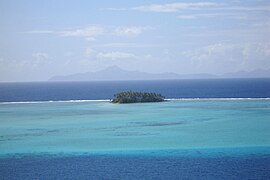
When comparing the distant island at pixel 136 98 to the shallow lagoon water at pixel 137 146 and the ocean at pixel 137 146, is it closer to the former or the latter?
the shallow lagoon water at pixel 137 146

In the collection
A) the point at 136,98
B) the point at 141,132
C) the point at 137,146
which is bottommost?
the point at 137,146

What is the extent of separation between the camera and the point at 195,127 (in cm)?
3425

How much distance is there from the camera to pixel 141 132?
32.0 m

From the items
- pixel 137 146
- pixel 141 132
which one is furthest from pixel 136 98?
pixel 137 146

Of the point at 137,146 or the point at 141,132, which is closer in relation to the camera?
the point at 137,146

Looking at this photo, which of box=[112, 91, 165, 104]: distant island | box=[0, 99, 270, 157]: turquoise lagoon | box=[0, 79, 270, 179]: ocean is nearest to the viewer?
box=[0, 79, 270, 179]: ocean

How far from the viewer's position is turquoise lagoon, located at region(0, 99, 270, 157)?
2572 centimetres

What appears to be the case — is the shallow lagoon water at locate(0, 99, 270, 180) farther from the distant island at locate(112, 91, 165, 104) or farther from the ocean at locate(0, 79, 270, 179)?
the distant island at locate(112, 91, 165, 104)

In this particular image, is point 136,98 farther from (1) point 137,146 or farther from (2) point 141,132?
(1) point 137,146

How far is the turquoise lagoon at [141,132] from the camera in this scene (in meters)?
25.7

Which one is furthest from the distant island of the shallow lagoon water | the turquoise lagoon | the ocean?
the ocean

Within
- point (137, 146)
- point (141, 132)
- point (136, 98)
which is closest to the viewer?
point (137, 146)

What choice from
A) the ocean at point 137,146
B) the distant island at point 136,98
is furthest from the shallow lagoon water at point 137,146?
the distant island at point 136,98

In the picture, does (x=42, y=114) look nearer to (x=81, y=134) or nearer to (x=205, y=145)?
(x=81, y=134)
